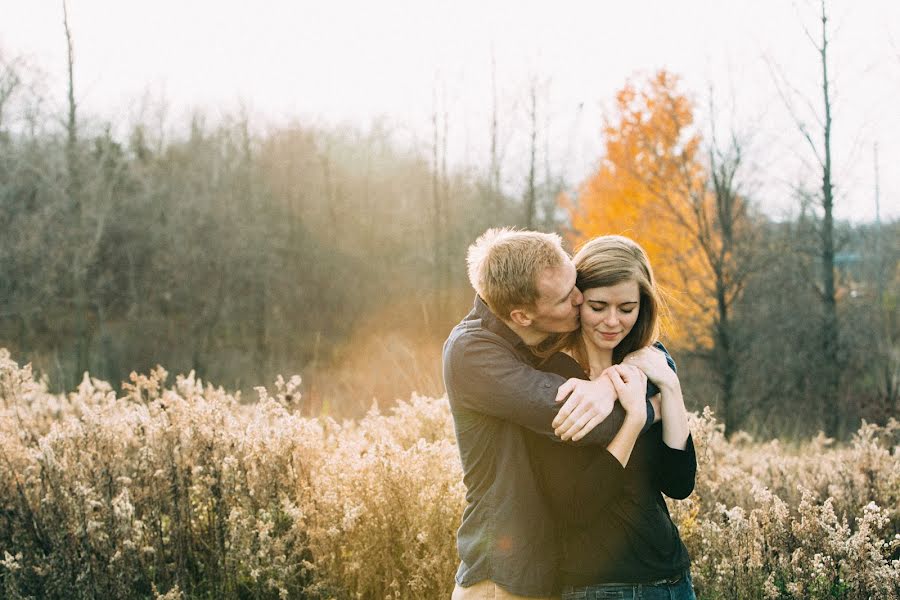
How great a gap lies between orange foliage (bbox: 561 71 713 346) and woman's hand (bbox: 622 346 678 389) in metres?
12.7

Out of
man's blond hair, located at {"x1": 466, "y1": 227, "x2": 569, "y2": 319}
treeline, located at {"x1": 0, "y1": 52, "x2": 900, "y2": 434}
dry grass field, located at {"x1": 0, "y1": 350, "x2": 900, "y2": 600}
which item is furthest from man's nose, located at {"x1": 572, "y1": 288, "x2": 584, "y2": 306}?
treeline, located at {"x1": 0, "y1": 52, "x2": 900, "y2": 434}

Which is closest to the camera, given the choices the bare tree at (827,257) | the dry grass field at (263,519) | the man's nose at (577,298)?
the man's nose at (577,298)

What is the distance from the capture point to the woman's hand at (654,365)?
Answer: 2.49 meters

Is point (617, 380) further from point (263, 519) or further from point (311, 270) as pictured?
point (311, 270)

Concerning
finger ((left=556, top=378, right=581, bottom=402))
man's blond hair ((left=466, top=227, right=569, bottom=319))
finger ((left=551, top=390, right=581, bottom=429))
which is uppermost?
man's blond hair ((left=466, top=227, right=569, bottom=319))

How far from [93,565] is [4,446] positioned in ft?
3.98

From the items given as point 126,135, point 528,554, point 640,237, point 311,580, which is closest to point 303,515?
point 311,580

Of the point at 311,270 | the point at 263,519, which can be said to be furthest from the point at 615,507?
the point at 311,270

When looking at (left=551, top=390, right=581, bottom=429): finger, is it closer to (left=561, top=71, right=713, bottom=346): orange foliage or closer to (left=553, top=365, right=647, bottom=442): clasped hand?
(left=553, top=365, right=647, bottom=442): clasped hand

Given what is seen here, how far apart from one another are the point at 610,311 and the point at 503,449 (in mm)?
666

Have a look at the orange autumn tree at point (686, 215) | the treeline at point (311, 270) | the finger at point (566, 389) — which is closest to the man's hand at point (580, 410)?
the finger at point (566, 389)

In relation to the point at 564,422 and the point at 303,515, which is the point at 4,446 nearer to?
the point at 303,515

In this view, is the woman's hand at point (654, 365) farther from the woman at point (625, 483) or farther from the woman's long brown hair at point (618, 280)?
the woman's long brown hair at point (618, 280)

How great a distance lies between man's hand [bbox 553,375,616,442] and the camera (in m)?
2.19
